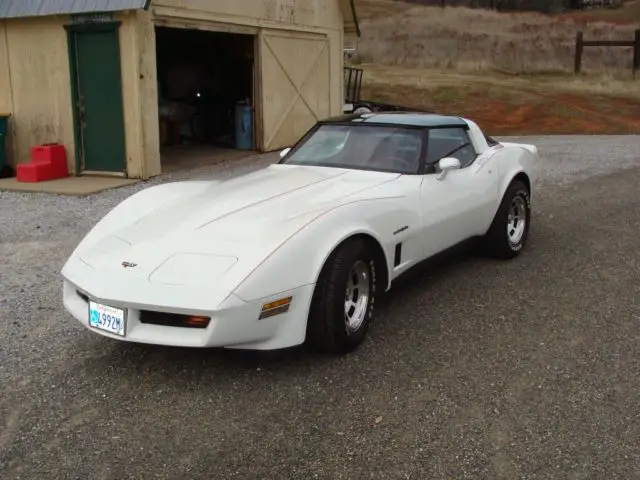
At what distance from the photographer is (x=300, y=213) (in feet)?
13.9

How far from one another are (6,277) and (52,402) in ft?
8.66

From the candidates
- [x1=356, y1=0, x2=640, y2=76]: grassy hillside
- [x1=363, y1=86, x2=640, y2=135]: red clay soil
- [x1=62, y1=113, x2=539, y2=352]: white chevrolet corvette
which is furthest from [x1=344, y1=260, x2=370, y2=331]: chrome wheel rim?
[x1=356, y1=0, x2=640, y2=76]: grassy hillside

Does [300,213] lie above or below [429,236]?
above

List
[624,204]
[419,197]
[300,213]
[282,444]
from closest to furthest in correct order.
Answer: [282,444]
[300,213]
[419,197]
[624,204]

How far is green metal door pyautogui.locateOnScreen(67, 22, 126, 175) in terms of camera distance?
36.0ft

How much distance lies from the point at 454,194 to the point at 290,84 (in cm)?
1020

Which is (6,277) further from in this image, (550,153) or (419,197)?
(550,153)

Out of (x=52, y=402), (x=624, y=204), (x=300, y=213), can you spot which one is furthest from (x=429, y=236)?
(x=624, y=204)

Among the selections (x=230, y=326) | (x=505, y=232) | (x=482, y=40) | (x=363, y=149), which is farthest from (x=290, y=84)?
(x=482, y=40)

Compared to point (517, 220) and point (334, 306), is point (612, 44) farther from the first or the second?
point (334, 306)

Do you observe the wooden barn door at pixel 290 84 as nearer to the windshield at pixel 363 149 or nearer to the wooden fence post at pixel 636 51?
the windshield at pixel 363 149

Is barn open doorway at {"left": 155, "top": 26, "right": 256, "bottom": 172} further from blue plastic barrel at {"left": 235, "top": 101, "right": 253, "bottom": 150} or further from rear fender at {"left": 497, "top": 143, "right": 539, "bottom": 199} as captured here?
rear fender at {"left": 497, "top": 143, "right": 539, "bottom": 199}

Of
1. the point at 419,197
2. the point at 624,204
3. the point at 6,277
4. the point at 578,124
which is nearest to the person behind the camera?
the point at 419,197

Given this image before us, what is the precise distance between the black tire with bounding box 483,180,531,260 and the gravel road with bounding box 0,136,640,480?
1.18 feet
